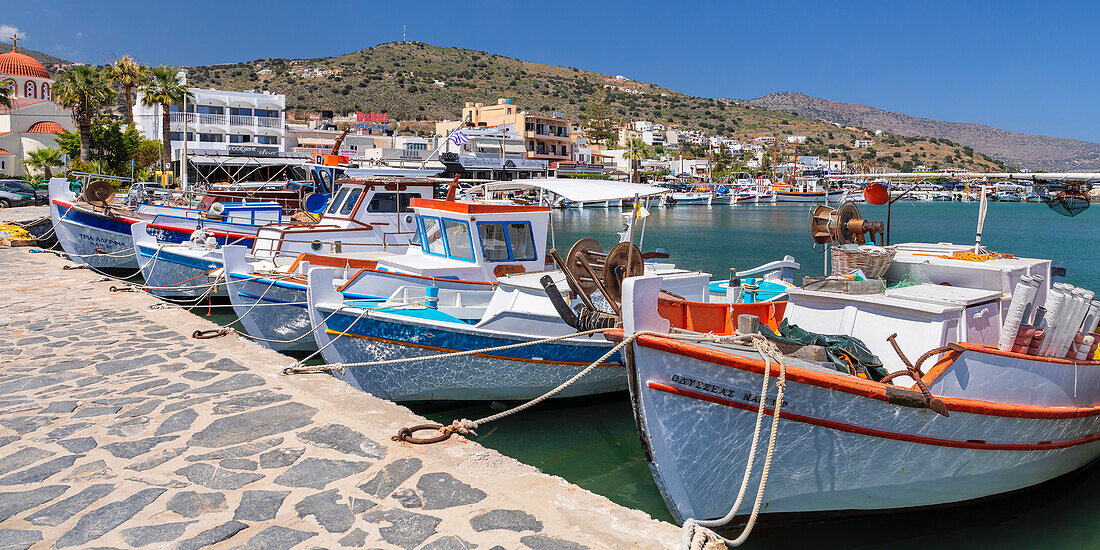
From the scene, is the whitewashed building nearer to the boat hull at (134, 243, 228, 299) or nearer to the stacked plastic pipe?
the boat hull at (134, 243, 228, 299)

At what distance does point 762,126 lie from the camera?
598 ft

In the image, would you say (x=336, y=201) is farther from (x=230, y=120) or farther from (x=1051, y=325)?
(x=230, y=120)

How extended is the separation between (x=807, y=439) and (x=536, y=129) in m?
78.6

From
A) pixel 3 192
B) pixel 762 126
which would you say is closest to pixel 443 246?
pixel 3 192

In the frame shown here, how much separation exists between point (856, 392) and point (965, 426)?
123 centimetres

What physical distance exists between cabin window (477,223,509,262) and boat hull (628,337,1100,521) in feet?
18.8

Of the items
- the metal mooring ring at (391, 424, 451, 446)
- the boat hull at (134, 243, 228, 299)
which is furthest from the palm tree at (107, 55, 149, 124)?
the metal mooring ring at (391, 424, 451, 446)

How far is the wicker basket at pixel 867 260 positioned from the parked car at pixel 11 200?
40383mm

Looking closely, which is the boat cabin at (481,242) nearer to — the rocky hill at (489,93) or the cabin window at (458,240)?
the cabin window at (458,240)

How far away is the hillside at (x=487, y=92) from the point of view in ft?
391

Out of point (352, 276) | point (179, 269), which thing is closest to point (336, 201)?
point (352, 276)

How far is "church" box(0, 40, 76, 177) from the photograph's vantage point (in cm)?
5128

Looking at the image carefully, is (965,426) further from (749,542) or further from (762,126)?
(762,126)

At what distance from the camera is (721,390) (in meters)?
5.07
